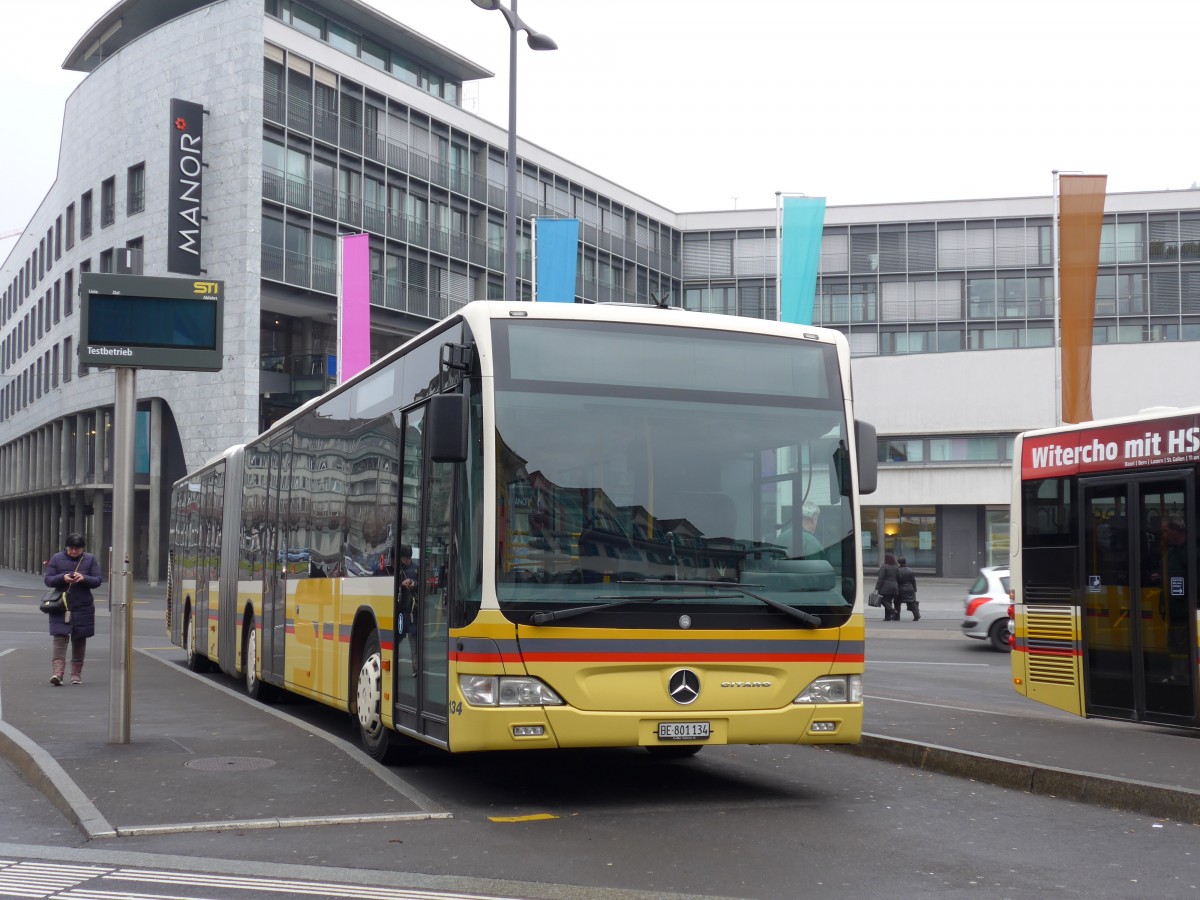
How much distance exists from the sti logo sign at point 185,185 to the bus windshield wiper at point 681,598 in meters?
41.4

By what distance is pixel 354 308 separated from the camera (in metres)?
34.3

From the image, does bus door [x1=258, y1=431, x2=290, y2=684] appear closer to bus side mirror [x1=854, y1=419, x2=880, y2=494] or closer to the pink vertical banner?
bus side mirror [x1=854, y1=419, x2=880, y2=494]

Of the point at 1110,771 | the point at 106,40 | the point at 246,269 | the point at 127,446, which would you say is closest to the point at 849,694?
the point at 1110,771

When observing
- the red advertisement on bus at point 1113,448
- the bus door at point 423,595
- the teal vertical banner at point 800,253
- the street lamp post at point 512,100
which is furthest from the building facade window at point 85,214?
the bus door at point 423,595

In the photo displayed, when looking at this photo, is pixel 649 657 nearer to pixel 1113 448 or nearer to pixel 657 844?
pixel 657 844

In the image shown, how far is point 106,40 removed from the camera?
58.2 metres

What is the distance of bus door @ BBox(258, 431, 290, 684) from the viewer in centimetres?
1459

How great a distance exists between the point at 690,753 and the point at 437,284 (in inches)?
1775

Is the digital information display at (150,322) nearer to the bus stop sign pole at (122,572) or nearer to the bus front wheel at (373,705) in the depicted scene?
the bus stop sign pole at (122,572)

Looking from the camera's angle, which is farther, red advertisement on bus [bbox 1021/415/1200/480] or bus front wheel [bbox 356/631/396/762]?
red advertisement on bus [bbox 1021/415/1200/480]

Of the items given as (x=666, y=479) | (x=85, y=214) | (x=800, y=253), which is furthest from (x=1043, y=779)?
(x=85, y=214)

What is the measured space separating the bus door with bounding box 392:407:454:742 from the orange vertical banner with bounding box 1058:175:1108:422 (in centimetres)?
2178


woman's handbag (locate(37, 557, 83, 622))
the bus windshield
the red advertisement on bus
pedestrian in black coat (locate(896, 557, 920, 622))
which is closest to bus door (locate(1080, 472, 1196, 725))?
the red advertisement on bus

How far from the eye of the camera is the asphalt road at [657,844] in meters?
6.76
